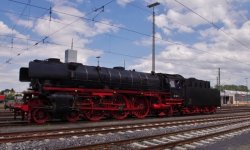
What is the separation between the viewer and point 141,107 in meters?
23.8

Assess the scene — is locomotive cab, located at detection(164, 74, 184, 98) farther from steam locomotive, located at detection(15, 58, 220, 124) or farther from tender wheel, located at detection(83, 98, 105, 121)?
tender wheel, located at detection(83, 98, 105, 121)

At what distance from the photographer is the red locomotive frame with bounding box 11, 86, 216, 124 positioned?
17.7 meters

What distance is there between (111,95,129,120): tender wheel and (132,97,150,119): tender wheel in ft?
3.32

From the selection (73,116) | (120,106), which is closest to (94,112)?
(73,116)

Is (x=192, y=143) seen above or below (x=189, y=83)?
below

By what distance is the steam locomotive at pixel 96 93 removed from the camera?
17.9 m

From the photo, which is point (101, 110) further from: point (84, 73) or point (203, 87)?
point (203, 87)

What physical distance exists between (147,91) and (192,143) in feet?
42.6

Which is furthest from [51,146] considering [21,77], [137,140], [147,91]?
[147,91]

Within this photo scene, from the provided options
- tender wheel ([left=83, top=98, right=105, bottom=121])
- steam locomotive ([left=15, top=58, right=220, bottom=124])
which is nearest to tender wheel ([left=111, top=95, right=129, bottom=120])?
steam locomotive ([left=15, top=58, right=220, bottom=124])

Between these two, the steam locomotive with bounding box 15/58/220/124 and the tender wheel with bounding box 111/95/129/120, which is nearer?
the steam locomotive with bounding box 15/58/220/124

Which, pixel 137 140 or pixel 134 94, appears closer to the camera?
pixel 137 140

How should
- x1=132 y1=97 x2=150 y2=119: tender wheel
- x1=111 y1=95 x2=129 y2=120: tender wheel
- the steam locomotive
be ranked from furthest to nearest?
x1=132 y1=97 x2=150 y2=119: tender wheel → x1=111 y1=95 x2=129 y2=120: tender wheel → the steam locomotive

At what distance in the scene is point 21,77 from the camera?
1884 cm
